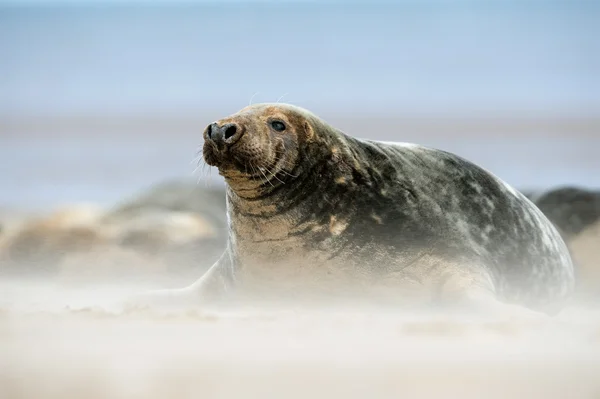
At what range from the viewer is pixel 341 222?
3.95 metres

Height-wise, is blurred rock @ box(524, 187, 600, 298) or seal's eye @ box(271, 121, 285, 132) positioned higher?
seal's eye @ box(271, 121, 285, 132)

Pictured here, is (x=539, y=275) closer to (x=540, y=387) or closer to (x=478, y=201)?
(x=478, y=201)

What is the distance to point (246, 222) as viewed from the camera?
158 inches

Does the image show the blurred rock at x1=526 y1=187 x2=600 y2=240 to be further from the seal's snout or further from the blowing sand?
the blowing sand

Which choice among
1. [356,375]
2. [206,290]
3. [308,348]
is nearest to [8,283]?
[206,290]

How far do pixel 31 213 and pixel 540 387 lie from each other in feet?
16.1

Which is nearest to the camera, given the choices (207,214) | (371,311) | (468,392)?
(468,392)

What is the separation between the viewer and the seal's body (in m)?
3.87

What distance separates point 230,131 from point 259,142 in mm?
127

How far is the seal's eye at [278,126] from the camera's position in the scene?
156 inches

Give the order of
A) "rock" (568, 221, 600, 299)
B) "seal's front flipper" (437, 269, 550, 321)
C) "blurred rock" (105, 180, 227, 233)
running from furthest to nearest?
1. "blurred rock" (105, 180, 227, 233)
2. "rock" (568, 221, 600, 299)
3. "seal's front flipper" (437, 269, 550, 321)

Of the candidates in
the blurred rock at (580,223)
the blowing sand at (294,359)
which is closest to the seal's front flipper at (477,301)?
the blowing sand at (294,359)

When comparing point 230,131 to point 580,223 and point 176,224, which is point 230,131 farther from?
point 580,223

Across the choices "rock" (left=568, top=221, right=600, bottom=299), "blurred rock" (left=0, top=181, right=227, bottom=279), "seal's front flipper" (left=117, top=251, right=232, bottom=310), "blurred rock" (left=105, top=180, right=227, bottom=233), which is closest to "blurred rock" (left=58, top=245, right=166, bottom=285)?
"blurred rock" (left=0, top=181, right=227, bottom=279)
